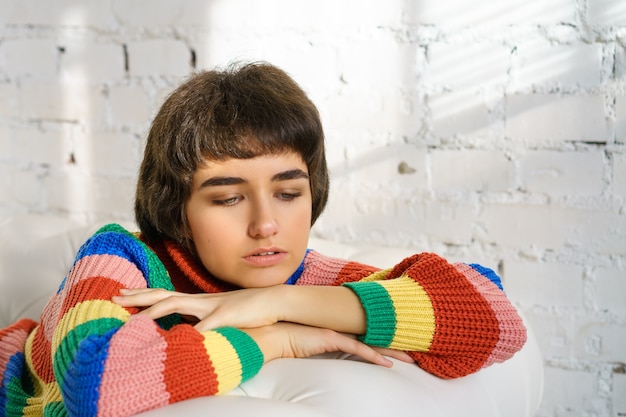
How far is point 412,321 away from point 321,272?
0.25 metres

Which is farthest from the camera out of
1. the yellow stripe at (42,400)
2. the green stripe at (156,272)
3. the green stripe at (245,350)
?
the green stripe at (156,272)

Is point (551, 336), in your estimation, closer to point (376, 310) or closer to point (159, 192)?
point (376, 310)

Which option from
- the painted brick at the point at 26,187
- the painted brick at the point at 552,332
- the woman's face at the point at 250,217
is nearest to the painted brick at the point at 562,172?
the painted brick at the point at 552,332

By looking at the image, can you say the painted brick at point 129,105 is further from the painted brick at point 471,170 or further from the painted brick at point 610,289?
the painted brick at point 610,289

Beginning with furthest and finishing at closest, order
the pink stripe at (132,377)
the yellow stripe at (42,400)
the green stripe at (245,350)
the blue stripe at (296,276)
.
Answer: the blue stripe at (296,276) → the yellow stripe at (42,400) → the green stripe at (245,350) → the pink stripe at (132,377)

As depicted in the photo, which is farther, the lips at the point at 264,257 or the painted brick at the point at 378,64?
the painted brick at the point at 378,64

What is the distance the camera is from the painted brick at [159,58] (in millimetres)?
1828

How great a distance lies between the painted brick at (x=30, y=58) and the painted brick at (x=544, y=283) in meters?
1.23

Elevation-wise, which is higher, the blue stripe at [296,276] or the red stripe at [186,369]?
the blue stripe at [296,276]

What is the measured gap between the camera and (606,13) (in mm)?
1489

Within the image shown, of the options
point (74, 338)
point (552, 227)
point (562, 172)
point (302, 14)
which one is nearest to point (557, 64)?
point (562, 172)

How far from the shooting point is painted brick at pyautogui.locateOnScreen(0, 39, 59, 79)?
1964 millimetres

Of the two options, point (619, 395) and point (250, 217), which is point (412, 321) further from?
point (619, 395)

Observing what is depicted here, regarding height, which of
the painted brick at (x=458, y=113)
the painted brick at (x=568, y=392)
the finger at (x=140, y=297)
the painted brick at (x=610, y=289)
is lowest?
the painted brick at (x=568, y=392)
